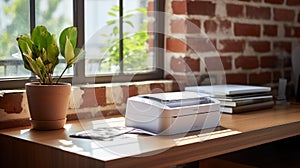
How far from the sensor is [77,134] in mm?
1679

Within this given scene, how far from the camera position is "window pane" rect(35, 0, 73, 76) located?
2.04 meters

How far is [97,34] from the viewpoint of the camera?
88.4 inches

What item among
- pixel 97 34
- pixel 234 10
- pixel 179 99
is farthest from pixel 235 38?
pixel 179 99

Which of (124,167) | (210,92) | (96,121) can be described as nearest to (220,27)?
(210,92)

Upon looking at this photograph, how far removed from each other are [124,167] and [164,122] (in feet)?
1.17

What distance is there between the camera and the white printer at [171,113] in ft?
5.69

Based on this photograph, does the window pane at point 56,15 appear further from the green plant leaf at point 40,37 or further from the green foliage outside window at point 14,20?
the green plant leaf at point 40,37

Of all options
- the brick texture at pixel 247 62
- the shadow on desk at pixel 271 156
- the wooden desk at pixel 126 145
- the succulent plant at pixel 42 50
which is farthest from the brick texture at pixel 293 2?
the succulent plant at pixel 42 50

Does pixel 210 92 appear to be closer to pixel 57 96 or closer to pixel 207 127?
pixel 207 127

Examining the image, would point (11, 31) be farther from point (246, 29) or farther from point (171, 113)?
point (246, 29)

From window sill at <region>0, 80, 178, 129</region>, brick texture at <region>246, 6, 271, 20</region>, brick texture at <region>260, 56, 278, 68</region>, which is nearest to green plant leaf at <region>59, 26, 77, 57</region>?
window sill at <region>0, 80, 178, 129</region>

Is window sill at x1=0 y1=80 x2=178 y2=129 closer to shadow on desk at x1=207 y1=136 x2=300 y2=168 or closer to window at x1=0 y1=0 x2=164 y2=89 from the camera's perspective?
window at x1=0 y1=0 x2=164 y2=89

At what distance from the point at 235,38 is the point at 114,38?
698 mm

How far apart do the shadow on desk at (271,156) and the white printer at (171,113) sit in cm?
52
